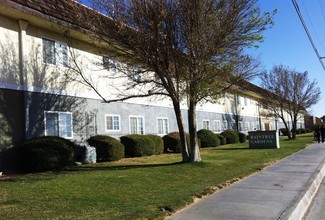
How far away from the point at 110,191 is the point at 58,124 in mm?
8674

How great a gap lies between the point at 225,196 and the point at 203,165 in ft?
19.6

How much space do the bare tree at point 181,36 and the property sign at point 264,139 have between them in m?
14.0

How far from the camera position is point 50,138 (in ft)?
51.5

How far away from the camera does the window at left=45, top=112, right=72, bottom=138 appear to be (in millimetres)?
17453

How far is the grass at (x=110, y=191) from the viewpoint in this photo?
304 inches

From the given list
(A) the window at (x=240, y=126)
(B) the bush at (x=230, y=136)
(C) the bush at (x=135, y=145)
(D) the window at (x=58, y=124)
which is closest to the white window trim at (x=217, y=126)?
(B) the bush at (x=230, y=136)

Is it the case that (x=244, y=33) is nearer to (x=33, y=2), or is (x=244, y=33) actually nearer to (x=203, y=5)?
(x=203, y=5)

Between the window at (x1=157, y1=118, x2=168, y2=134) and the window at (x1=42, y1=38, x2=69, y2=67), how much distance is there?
32.0 feet

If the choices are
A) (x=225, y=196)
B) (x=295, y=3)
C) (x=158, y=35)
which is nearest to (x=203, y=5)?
(x=158, y=35)

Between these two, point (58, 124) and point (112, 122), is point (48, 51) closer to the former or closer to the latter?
point (58, 124)

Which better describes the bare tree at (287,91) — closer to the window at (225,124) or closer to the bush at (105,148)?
the window at (225,124)

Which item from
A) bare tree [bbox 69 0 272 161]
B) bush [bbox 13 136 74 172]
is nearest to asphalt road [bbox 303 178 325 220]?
bare tree [bbox 69 0 272 161]

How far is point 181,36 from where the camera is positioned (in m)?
14.8

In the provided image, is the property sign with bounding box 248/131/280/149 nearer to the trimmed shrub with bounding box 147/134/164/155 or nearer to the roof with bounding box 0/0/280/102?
the trimmed shrub with bounding box 147/134/164/155
